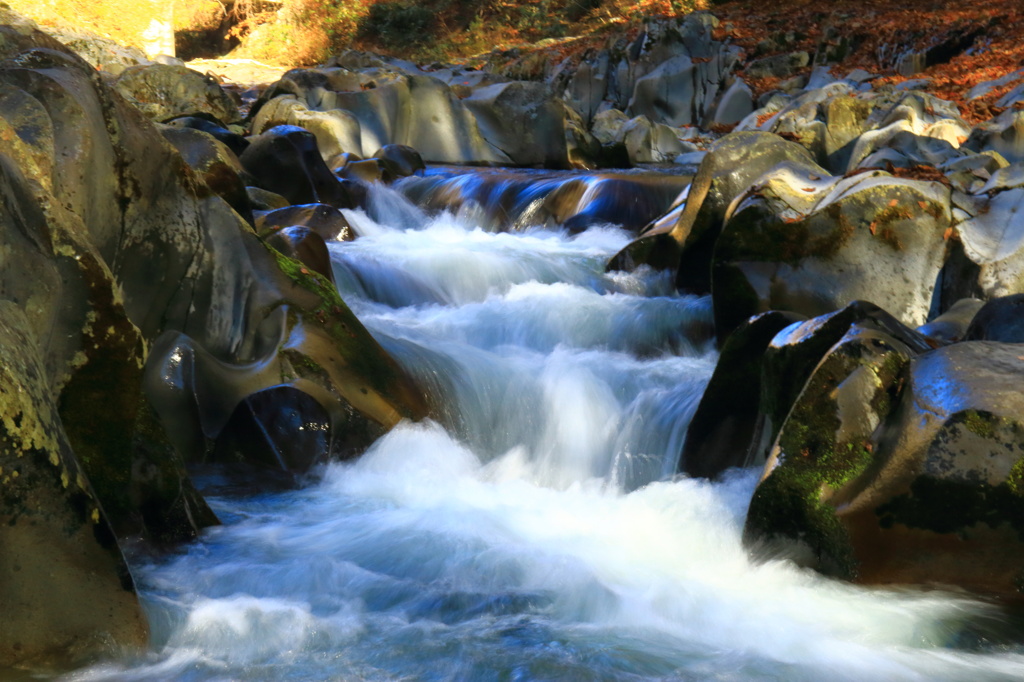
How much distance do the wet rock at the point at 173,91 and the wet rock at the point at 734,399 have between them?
13.8m

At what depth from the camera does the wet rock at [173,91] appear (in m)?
16.6

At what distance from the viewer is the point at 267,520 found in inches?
178

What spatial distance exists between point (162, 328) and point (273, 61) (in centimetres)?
2817

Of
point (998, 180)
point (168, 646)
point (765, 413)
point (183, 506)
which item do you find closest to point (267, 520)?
point (183, 506)

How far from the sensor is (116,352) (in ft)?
11.9

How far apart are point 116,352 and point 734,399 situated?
125 inches

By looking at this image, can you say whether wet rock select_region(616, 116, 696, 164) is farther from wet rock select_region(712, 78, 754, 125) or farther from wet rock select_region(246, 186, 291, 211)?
wet rock select_region(246, 186, 291, 211)

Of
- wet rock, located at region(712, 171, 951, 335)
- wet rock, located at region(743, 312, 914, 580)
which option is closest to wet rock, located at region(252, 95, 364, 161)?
wet rock, located at region(712, 171, 951, 335)

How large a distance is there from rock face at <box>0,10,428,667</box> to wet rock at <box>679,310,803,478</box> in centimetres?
176

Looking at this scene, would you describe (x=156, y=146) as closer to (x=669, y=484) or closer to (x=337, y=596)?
(x=337, y=596)

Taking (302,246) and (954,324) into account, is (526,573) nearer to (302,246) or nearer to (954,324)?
(954,324)

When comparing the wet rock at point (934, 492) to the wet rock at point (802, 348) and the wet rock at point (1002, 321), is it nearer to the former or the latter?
the wet rock at point (802, 348)

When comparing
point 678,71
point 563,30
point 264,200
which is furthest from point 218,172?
point 563,30

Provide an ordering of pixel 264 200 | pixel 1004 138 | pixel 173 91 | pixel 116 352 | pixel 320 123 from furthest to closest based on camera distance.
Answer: pixel 173 91 < pixel 320 123 < pixel 1004 138 < pixel 264 200 < pixel 116 352
